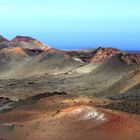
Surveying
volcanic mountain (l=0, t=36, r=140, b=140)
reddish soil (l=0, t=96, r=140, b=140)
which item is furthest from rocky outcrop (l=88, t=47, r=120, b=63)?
reddish soil (l=0, t=96, r=140, b=140)

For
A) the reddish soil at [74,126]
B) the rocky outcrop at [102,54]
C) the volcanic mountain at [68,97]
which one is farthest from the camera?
the rocky outcrop at [102,54]

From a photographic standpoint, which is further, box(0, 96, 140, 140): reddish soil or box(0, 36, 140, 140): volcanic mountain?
box(0, 36, 140, 140): volcanic mountain

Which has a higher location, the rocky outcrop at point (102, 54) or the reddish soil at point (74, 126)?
the rocky outcrop at point (102, 54)

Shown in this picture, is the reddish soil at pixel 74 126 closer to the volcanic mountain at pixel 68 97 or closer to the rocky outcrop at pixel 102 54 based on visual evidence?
the volcanic mountain at pixel 68 97

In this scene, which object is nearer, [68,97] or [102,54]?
[68,97]

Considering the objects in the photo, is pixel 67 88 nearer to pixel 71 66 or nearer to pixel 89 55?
pixel 71 66

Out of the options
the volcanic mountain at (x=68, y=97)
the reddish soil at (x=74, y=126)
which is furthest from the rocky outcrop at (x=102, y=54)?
the reddish soil at (x=74, y=126)

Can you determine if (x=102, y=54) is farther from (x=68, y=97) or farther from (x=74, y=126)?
(x=74, y=126)

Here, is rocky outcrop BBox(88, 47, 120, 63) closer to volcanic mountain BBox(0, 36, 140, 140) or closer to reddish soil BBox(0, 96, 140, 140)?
volcanic mountain BBox(0, 36, 140, 140)

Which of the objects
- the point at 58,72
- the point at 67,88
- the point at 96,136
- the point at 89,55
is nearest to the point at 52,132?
the point at 96,136

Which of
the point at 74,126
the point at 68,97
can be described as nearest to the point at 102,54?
the point at 68,97

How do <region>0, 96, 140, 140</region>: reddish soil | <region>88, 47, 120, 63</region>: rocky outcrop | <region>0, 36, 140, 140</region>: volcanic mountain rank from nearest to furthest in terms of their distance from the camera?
<region>0, 96, 140, 140</region>: reddish soil
<region>0, 36, 140, 140</region>: volcanic mountain
<region>88, 47, 120, 63</region>: rocky outcrop
